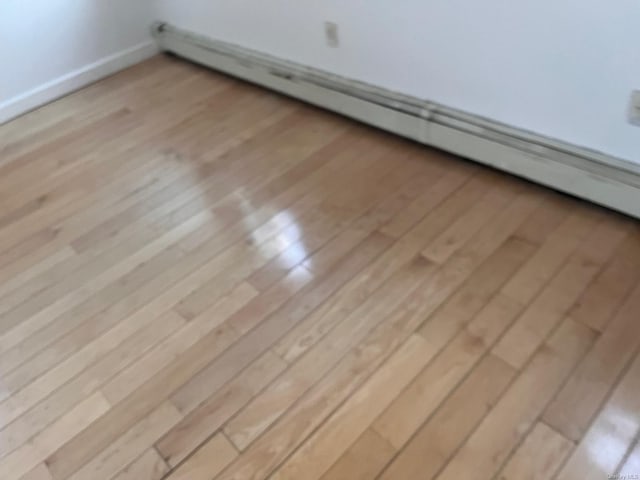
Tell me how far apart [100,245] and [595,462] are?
177cm

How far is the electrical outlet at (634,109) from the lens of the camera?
5.76ft

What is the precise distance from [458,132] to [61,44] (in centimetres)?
236

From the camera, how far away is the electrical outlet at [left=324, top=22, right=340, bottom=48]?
2.56 m

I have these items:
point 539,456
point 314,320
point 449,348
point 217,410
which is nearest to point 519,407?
point 539,456

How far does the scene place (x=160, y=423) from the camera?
5.07 feet

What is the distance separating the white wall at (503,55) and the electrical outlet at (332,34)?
→ 0.09 ft

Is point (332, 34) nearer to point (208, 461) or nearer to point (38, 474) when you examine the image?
point (208, 461)

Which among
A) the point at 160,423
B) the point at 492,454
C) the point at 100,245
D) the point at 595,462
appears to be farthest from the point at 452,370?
the point at 100,245

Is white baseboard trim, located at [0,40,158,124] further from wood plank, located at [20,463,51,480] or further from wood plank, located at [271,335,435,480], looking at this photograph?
wood plank, located at [271,335,435,480]

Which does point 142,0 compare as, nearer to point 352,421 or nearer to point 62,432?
point 62,432

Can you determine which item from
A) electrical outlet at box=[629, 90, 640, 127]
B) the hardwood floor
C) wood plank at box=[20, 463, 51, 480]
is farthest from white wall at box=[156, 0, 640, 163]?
wood plank at box=[20, 463, 51, 480]

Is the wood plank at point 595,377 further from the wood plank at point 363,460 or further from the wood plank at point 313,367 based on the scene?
the wood plank at point 313,367

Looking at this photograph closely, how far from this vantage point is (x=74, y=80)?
134 inches

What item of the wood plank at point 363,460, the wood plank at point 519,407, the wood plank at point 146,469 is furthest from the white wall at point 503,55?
the wood plank at point 146,469
